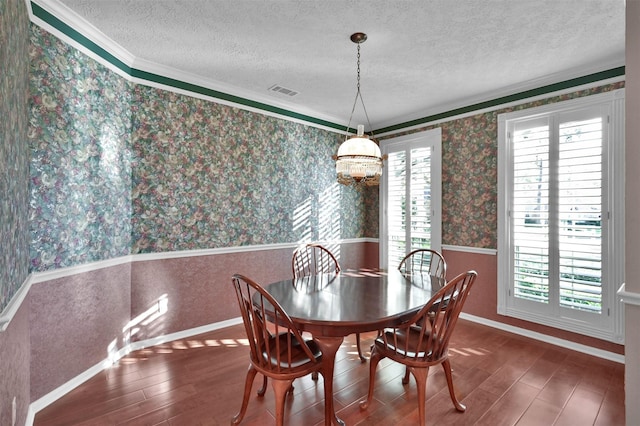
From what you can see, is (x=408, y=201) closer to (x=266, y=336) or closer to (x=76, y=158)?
(x=266, y=336)

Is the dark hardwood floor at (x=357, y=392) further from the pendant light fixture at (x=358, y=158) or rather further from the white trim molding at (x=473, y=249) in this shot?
the pendant light fixture at (x=358, y=158)

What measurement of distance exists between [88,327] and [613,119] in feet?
15.5

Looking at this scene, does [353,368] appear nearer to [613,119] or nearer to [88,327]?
[88,327]

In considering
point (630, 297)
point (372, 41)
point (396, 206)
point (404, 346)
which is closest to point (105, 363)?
Result: point (404, 346)

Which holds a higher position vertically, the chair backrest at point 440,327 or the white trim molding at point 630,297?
the white trim molding at point 630,297

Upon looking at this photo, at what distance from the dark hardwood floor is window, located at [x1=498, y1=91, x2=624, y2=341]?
1.55ft

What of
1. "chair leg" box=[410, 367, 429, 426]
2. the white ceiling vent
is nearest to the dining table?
"chair leg" box=[410, 367, 429, 426]

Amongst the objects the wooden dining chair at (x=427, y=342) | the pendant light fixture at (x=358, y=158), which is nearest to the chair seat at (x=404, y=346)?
the wooden dining chair at (x=427, y=342)

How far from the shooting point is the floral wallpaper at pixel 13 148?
1300 mm

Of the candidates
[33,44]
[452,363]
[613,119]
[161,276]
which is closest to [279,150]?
[161,276]

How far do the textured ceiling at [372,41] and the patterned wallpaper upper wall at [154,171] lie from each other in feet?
1.28

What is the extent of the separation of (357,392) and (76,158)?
2.67 metres

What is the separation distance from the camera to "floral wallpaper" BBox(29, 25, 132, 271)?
2059mm

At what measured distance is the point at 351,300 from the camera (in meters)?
2.02
